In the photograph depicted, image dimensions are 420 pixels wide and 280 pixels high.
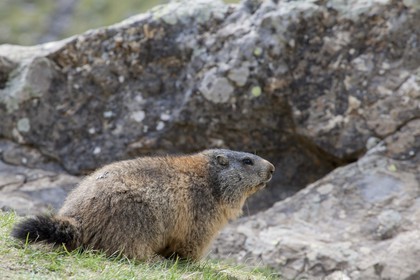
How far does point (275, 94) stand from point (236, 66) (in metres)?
0.81

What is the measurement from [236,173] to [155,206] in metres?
1.57

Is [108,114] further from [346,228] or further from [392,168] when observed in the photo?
[392,168]

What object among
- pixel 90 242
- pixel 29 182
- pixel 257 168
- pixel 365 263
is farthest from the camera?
pixel 29 182

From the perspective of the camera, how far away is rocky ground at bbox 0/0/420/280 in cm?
1117

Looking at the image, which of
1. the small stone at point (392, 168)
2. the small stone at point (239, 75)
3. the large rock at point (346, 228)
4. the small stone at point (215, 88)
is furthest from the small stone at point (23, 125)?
the small stone at point (392, 168)

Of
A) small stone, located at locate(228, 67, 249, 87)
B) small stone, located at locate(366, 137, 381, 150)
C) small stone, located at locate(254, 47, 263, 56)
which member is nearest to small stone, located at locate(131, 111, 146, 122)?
small stone, located at locate(228, 67, 249, 87)

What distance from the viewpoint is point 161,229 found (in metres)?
8.12

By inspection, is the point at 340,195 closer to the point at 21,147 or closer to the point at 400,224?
the point at 400,224

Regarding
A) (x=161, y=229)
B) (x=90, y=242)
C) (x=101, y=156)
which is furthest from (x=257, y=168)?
(x=101, y=156)

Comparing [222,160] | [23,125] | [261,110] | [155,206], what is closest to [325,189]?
[261,110]

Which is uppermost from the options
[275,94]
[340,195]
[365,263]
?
[275,94]

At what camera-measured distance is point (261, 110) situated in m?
12.1

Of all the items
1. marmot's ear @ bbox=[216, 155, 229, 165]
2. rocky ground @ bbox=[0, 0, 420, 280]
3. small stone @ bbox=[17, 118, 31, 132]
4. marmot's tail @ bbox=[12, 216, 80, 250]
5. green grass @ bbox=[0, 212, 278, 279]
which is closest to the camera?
green grass @ bbox=[0, 212, 278, 279]

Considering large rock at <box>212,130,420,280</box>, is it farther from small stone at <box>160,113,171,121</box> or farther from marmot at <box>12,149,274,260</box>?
small stone at <box>160,113,171,121</box>
